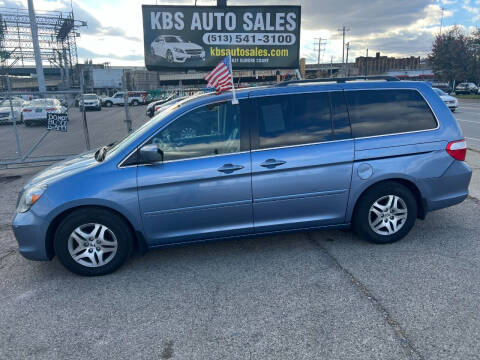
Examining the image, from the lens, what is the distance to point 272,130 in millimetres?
3803

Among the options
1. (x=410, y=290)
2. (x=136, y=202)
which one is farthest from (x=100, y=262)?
(x=410, y=290)

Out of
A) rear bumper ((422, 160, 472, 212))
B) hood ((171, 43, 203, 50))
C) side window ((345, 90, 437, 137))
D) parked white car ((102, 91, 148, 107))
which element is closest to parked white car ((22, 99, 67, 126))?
hood ((171, 43, 203, 50))

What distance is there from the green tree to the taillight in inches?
2044

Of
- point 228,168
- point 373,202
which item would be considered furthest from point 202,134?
point 373,202

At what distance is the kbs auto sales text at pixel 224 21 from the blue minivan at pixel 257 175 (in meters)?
7.03

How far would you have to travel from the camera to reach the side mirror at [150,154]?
11.5 ft

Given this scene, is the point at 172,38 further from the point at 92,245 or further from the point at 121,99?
the point at 121,99

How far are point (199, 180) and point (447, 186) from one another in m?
2.88

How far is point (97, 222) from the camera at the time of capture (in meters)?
3.55

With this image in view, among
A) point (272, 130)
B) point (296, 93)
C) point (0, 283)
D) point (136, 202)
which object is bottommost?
point (0, 283)

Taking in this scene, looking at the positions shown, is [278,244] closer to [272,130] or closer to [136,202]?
[272,130]

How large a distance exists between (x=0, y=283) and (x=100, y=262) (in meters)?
1.01

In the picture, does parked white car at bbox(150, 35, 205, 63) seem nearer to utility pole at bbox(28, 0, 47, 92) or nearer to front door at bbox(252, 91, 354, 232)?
front door at bbox(252, 91, 354, 232)

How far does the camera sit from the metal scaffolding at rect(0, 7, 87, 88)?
4188 centimetres
